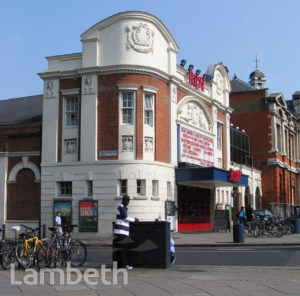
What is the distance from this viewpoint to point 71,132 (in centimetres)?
3002

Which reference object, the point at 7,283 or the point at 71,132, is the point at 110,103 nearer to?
the point at 71,132

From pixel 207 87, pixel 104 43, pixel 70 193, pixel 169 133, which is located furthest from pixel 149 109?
pixel 207 87

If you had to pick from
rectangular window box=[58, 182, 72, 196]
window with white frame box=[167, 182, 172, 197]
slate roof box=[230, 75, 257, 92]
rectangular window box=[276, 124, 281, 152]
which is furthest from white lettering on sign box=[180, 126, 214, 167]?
slate roof box=[230, 75, 257, 92]

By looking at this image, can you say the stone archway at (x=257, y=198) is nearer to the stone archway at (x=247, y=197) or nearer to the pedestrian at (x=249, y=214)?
the stone archway at (x=247, y=197)

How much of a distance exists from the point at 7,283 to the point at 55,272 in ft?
6.10

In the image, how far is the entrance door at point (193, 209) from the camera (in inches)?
1289

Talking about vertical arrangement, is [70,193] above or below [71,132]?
below

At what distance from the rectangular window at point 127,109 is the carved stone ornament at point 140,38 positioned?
9.26 feet

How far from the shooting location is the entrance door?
32.8 m

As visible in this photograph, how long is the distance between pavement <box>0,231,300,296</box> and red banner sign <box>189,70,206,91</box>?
23.2 m

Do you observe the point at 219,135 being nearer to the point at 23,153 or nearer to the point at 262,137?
the point at 262,137

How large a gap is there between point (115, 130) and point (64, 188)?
15.3ft

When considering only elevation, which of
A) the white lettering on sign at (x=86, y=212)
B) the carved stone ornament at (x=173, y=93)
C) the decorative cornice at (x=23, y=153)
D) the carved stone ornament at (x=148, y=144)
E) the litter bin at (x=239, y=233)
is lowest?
the litter bin at (x=239, y=233)

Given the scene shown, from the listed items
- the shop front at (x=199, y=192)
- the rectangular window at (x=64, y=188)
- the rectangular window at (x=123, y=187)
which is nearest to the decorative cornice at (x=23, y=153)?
the rectangular window at (x=64, y=188)
